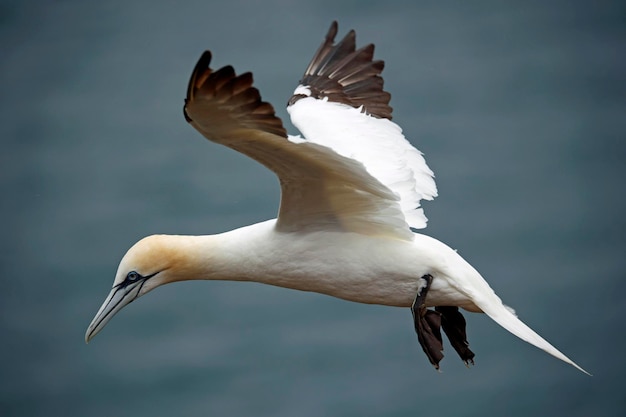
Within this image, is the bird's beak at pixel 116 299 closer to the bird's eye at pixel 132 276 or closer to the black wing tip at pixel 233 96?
the bird's eye at pixel 132 276

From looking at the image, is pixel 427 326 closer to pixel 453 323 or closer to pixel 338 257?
pixel 453 323

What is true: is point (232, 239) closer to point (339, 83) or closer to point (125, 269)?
point (125, 269)

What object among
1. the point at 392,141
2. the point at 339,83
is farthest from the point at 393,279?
the point at 339,83

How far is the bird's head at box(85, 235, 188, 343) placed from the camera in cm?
671

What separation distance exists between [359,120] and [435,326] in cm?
171

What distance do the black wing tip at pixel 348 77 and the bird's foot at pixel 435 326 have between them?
5.47ft

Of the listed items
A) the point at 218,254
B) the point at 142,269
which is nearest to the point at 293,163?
the point at 218,254

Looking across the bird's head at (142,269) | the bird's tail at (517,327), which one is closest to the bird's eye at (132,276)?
the bird's head at (142,269)

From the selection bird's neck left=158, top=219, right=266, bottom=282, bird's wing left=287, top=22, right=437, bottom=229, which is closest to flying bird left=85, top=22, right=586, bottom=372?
bird's neck left=158, top=219, right=266, bottom=282

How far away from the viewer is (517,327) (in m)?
6.21

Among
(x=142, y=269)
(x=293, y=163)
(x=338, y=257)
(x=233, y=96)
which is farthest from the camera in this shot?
(x=142, y=269)

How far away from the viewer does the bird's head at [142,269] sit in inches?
264

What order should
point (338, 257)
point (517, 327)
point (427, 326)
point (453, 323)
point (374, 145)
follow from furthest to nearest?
1. point (374, 145)
2. point (453, 323)
3. point (427, 326)
4. point (338, 257)
5. point (517, 327)

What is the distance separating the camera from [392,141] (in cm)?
771
